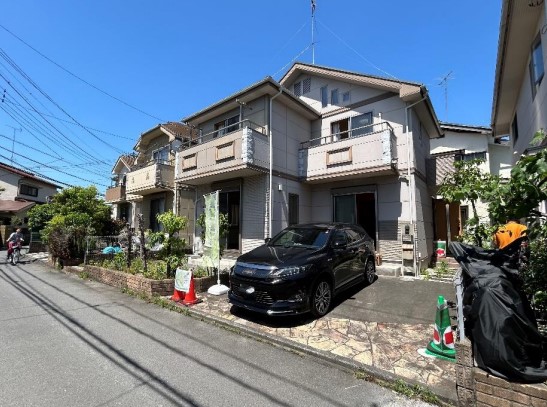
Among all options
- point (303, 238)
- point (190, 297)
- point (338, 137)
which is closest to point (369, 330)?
point (303, 238)

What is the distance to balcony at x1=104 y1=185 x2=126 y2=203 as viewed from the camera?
70.1 ft

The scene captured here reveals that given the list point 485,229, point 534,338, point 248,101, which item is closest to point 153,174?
point 248,101

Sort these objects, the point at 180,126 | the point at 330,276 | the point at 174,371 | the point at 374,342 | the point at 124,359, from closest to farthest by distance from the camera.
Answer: the point at 174,371 → the point at 124,359 → the point at 374,342 → the point at 330,276 → the point at 180,126

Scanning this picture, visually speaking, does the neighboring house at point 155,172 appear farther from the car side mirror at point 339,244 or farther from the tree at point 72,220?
the car side mirror at point 339,244

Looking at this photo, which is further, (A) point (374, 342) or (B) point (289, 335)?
(B) point (289, 335)

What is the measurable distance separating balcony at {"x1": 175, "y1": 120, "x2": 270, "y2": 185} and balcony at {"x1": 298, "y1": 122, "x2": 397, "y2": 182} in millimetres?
2083

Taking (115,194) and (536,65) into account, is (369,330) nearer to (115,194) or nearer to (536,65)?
(536,65)

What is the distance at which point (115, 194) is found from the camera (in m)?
22.0

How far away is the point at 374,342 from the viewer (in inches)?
184

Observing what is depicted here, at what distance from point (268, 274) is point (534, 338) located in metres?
3.71

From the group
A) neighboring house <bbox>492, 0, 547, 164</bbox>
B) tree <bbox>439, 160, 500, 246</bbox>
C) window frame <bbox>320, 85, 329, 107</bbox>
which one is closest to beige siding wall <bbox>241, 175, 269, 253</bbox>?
window frame <bbox>320, 85, 329, 107</bbox>

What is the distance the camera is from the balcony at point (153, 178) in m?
14.9

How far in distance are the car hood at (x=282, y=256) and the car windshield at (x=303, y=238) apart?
26 cm

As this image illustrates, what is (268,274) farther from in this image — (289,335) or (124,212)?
(124,212)
